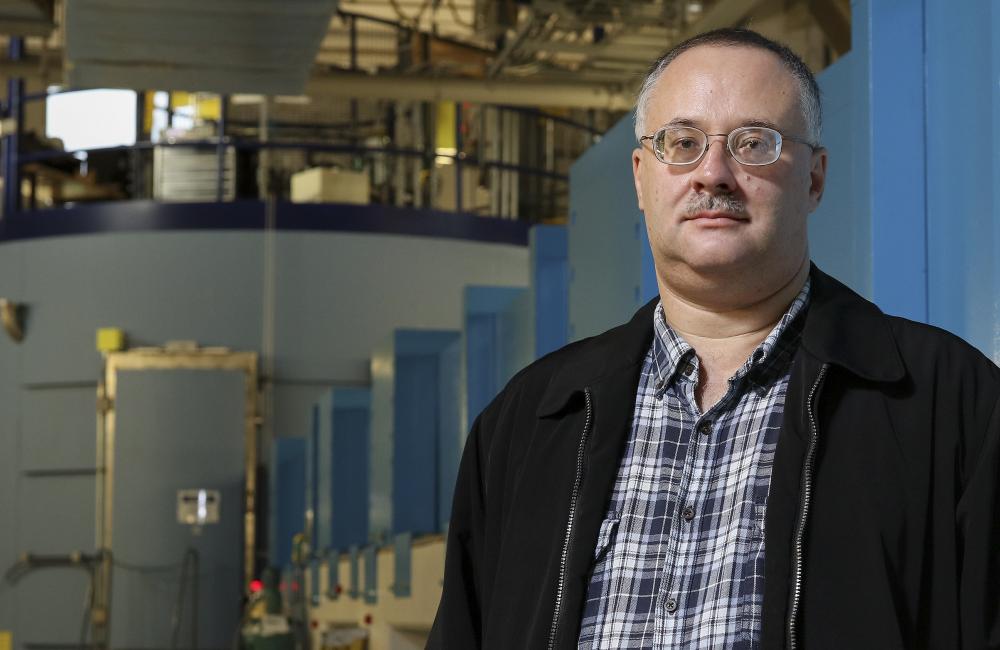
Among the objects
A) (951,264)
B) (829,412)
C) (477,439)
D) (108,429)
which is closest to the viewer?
(829,412)

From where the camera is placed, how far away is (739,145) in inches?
69.9

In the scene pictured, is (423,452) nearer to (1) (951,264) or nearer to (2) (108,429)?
(2) (108,429)

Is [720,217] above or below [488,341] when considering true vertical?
above

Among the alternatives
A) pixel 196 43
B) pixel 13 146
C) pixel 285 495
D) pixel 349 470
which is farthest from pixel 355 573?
pixel 13 146

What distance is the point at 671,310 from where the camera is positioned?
189cm

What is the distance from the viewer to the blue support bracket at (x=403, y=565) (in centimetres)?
690

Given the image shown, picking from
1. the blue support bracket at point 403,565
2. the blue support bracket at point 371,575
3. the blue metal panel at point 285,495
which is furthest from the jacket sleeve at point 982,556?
the blue metal panel at point 285,495

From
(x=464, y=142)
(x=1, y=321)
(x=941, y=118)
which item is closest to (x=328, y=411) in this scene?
(x=1, y=321)

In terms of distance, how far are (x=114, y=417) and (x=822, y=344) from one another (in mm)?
10161

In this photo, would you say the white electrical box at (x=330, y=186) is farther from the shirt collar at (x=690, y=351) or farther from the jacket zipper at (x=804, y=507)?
the jacket zipper at (x=804, y=507)

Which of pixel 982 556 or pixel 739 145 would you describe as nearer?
pixel 982 556

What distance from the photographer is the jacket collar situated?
166 cm

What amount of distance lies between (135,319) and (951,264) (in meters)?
9.93

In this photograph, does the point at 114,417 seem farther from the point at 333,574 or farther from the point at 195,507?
the point at 333,574
